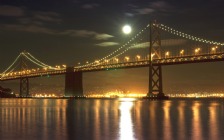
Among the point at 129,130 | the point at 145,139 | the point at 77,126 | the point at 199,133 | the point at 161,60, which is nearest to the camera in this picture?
the point at 145,139

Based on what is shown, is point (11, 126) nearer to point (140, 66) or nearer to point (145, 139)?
point (145, 139)

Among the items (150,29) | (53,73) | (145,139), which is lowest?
(145,139)

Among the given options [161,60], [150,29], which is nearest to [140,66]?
[161,60]

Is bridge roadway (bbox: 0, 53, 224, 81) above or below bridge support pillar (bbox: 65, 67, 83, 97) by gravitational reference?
above

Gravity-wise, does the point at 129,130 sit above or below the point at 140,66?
below

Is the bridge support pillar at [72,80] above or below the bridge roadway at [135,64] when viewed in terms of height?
below

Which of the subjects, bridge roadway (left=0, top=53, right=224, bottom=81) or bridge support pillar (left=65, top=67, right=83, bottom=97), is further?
bridge support pillar (left=65, top=67, right=83, bottom=97)

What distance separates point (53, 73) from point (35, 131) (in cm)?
5989

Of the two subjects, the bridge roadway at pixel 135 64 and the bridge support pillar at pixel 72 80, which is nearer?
the bridge roadway at pixel 135 64

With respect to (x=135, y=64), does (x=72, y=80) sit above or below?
below

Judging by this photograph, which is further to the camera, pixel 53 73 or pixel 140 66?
pixel 53 73

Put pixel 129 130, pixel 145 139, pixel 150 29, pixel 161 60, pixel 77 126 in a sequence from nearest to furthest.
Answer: pixel 145 139 → pixel 129 130 → pixel 77 126 → pixel 161 60 → pixel 150 29

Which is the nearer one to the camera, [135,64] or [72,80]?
[135,64]

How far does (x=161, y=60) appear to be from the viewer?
6931 cm
